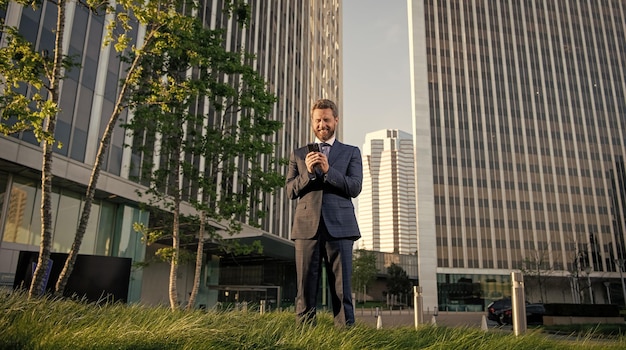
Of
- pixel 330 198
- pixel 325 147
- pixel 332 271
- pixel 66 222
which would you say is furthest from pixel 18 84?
pixel 66 222

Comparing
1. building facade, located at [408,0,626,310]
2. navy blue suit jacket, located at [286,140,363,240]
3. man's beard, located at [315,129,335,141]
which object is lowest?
navy blue suit jacket, located at [286,140,363,240]

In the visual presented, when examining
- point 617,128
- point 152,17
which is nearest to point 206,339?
point 152,17

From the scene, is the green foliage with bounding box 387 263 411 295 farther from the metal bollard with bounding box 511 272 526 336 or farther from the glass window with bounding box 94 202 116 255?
the metal bollard with bounding box 511 272 526 336

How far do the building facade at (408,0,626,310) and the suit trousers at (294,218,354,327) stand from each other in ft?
212

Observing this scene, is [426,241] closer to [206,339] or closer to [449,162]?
[449,162]

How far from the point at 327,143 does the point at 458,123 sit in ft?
237

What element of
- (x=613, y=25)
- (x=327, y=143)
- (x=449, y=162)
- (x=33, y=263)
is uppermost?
(x=613, y=25)

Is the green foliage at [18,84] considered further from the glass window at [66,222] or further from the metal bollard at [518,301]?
the glass window at [66,222]

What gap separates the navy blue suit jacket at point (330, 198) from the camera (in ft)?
13.1

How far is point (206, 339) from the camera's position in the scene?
9.89 ft

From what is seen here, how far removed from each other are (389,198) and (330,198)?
506 ft

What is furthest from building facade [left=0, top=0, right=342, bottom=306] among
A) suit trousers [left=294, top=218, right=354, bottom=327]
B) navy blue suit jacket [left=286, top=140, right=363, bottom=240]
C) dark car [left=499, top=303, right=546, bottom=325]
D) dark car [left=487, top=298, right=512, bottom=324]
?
dark car [left=499, top=303, right=546, bottom=325]

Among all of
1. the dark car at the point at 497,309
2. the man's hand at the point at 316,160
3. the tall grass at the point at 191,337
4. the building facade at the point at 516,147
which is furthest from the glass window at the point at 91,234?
the building facade at the point at 516,147

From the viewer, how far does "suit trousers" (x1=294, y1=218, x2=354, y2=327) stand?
402cm
